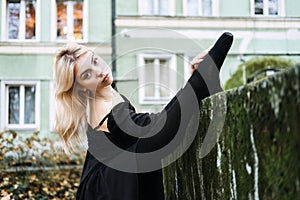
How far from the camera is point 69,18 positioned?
11.4 m

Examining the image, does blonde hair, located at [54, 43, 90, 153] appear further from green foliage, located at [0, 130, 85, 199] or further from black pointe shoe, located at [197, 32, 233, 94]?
green foliage, located at [0, 130, 85, 199]

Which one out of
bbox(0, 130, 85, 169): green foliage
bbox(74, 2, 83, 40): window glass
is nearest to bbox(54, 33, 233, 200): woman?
bbox(0, 130, 85, 169): green foliage

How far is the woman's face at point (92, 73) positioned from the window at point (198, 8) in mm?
9748

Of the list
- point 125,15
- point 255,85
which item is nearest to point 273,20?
point 125,15

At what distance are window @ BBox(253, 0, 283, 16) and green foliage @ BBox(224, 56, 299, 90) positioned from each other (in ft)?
2.73

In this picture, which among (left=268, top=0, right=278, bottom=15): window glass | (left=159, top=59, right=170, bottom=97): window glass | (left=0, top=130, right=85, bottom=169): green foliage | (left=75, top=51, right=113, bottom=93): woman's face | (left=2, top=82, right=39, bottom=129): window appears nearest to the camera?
(left=75, top=51, right=113, bottom=93): woman's face

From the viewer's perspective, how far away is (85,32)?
37.2 ft

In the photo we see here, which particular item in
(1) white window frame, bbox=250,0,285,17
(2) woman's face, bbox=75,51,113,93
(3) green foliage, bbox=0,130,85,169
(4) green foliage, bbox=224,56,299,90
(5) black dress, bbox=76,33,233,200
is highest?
(1) white window frame, bbox=250,0,285,17

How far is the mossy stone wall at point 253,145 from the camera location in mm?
862

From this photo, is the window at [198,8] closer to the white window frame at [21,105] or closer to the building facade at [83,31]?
the building facade at [83,31]

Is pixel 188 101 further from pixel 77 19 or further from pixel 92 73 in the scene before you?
pixel 77 19

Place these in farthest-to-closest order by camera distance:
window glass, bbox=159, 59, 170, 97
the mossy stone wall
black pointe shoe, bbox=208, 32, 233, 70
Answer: window glass, bbox=159, 59, 170, 97
black pointe shoe, bbox=208, 32, 233, 70
the mossy stone wall

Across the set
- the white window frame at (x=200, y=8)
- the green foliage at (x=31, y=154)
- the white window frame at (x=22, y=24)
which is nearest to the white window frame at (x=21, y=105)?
the white window frame at (x=22, y=24)

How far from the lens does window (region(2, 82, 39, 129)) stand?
11.0 meters
